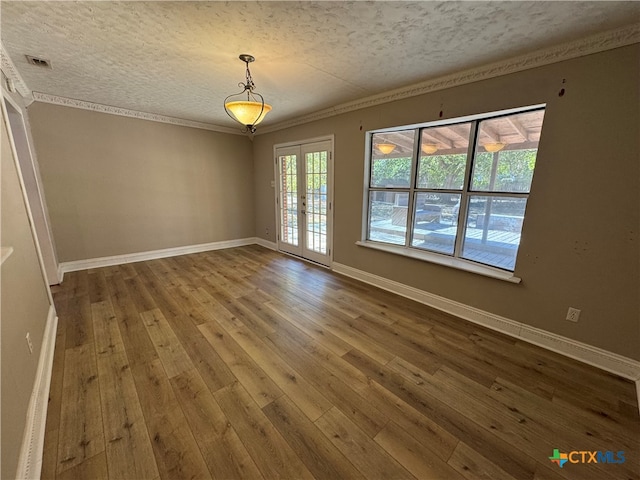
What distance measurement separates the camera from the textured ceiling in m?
1.66

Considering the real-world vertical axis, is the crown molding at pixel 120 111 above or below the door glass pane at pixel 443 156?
above

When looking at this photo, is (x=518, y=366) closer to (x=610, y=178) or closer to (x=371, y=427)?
(x=371, y=427)

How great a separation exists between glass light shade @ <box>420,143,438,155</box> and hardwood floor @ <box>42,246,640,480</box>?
1907 mm

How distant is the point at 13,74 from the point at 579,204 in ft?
18.5

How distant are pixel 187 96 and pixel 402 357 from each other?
401 cm

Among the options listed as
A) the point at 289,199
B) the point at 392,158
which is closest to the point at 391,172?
the point at 392,158

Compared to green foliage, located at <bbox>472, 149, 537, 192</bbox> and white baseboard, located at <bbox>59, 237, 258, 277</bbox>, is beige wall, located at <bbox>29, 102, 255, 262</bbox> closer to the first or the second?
white baseboard, located at <bbox>59, 237, 258, 277</bbox>

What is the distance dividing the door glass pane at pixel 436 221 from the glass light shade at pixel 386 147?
28.7 inches

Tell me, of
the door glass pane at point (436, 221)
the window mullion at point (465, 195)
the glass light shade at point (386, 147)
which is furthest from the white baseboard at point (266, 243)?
the window mullion at point (465, 195)

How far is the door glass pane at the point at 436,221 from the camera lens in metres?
3.01

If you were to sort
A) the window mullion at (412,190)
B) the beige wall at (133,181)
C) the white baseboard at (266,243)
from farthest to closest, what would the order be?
the white baseboard at (266,243) < the beige wall at (133,181) < the window mullion at (412,190)

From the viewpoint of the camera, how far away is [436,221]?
3.19 meters

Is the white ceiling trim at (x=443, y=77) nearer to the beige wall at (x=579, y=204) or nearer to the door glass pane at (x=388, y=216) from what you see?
the beige wall at (x=579, y=204)

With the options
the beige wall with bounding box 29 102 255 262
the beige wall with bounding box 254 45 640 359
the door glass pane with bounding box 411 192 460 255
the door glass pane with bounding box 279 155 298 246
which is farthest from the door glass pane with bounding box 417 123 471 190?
the beige wall with bounding box 29 102 255 262
